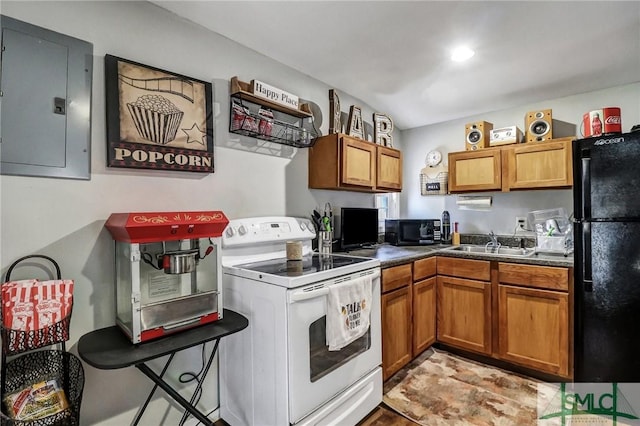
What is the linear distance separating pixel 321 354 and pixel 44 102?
174 centimetres

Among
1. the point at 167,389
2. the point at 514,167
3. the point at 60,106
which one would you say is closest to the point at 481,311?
the point at 514,167

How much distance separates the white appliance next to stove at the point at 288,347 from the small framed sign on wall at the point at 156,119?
0.51 meters

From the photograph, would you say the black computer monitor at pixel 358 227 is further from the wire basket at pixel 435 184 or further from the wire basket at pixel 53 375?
the wire basket at pixel 53 375

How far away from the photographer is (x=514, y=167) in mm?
2818

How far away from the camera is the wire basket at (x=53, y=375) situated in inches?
47.0

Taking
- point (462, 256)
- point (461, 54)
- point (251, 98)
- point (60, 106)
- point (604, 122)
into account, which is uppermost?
point (461, 54)

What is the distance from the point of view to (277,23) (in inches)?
72.3

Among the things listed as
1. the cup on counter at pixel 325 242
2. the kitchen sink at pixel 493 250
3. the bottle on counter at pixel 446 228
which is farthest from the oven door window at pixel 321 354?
the bottle on counter at pixel 446 228

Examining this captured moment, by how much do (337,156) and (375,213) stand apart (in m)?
0.86

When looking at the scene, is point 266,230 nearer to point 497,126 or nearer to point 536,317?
point 536,317

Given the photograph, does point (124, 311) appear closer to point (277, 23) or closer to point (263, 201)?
point (263, 201)

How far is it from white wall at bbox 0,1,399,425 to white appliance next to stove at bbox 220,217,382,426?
23cm

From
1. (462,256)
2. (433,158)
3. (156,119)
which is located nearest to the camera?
(156,119)

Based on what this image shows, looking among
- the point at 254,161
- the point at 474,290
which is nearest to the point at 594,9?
the point at 474,290
